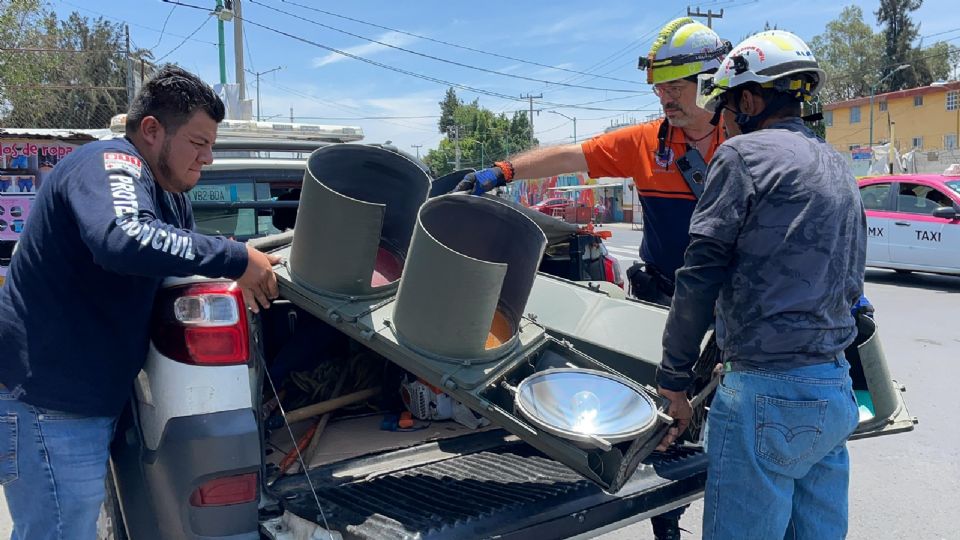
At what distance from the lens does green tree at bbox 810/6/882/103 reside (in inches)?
2566

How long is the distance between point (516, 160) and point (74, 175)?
7.05ft

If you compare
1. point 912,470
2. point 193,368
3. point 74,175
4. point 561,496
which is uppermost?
point 74,175

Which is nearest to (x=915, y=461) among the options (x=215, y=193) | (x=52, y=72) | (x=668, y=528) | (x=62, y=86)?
(x=668, y=528)

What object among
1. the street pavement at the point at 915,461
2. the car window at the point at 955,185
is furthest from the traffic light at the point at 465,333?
the car window at the point at 955,185

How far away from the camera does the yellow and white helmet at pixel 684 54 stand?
319 cm

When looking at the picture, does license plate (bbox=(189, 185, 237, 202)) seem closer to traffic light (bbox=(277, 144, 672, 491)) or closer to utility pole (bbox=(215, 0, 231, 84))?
traffic light (bbox=(277, 144, 672, 491))

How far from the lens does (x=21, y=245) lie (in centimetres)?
201

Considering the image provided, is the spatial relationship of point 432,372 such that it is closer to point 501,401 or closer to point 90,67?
point 501,401

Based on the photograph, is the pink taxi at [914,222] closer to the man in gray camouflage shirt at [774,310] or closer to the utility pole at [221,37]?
the man in gray camouflage shirt at [774,310]

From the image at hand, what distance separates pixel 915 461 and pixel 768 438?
11.1 ft

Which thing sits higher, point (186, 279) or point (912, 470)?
point (186, 279)

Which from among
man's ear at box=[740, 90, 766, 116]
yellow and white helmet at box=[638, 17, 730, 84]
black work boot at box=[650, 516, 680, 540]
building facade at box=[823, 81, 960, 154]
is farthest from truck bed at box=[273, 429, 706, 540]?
building facade at box=[823, 81, 960, 154]

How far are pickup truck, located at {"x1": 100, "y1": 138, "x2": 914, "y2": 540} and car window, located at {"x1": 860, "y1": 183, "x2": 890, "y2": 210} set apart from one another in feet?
35.0

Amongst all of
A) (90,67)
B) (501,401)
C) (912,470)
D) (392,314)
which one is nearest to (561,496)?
(501,401)
